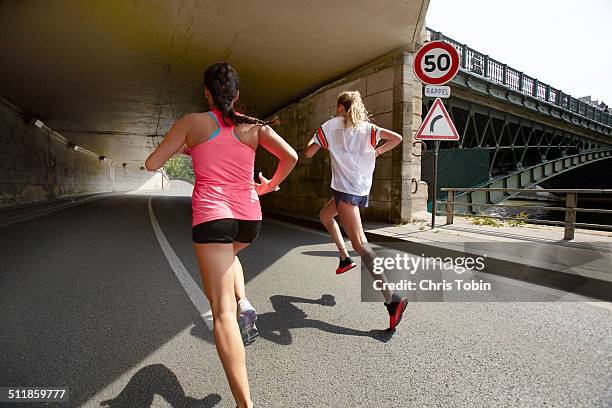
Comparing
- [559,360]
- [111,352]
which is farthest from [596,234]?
[111,352]

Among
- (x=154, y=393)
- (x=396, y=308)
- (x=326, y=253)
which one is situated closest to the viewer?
(x=154, y=393)

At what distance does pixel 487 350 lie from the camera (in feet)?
7.46

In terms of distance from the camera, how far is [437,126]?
6234 millimetres

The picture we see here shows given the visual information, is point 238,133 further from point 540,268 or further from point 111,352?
point 540,268

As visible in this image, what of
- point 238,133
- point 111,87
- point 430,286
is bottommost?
point 430,286

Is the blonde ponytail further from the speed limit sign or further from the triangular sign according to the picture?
the speed limit sign

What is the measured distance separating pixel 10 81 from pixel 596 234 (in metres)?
16.2

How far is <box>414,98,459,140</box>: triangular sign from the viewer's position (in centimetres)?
622

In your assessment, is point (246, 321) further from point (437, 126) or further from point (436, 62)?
point (436, 62)

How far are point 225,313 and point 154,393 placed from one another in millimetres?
739

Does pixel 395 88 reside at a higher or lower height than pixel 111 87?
lower

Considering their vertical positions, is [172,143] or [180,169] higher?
[180,169]

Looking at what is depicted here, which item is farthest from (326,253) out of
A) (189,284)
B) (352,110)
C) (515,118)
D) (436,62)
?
(515,118)

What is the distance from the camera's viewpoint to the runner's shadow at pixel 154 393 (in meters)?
1.71
